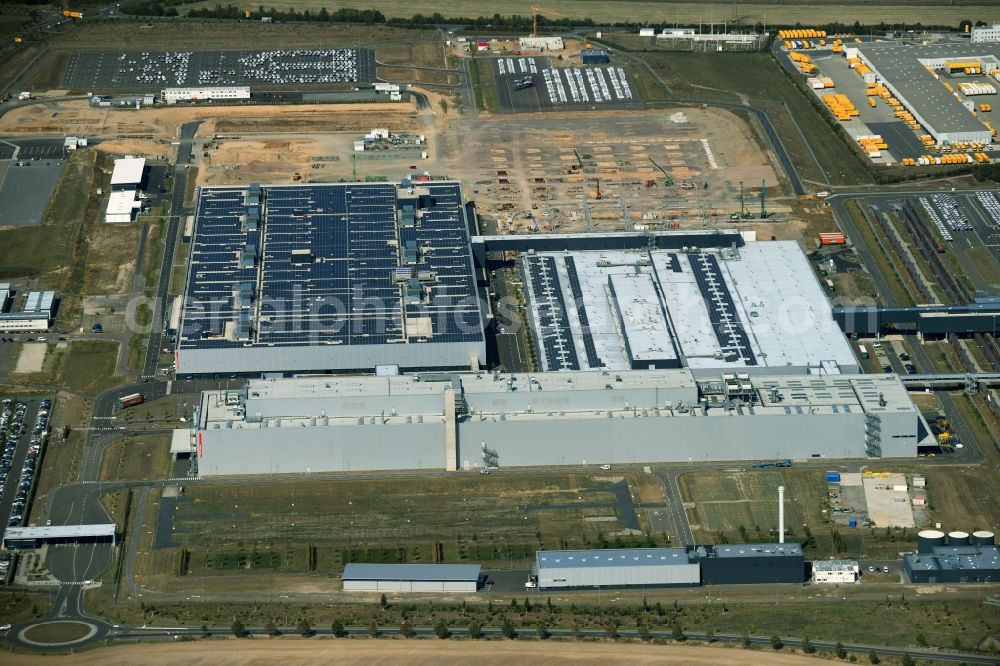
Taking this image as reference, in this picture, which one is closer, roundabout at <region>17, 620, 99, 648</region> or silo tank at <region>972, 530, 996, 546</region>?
roundabout at <region>17, 620, 99, 648</region>

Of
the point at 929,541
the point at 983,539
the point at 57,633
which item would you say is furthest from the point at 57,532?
the point at 983,539

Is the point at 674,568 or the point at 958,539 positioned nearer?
the point at 674,568

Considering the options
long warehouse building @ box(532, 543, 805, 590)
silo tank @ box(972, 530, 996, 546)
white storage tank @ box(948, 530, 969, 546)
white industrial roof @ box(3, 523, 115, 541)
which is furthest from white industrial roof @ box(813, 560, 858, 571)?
white industrial roof @ box(3, 523, 115, 541)

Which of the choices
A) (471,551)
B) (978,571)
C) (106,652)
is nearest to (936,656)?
(978,571)

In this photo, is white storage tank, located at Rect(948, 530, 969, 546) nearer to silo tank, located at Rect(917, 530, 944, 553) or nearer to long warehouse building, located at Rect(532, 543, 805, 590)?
silo tank, located at Rect(917, 530, 944, 553)

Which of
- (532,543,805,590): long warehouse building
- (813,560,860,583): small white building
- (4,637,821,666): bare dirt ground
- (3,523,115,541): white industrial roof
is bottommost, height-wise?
(4,637,821,666): bare dirt ground

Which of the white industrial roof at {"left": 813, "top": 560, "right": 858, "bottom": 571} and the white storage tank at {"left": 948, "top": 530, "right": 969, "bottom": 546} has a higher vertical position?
the white storage tank at {"left": 948, "top": 530, "right": 969, "bottom": 546}

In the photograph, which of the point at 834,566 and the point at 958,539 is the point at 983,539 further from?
the point at 834,566
